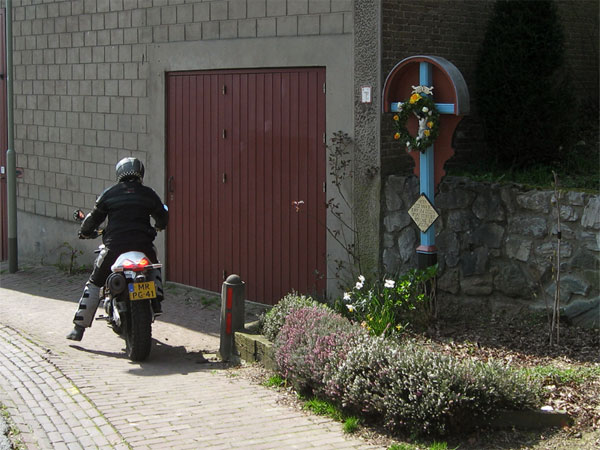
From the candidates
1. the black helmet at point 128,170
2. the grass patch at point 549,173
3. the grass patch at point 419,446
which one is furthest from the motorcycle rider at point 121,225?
the grass patch at point 419,446

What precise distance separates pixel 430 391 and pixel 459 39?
547 cm

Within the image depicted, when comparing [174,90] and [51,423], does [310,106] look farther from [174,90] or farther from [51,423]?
[51,423]

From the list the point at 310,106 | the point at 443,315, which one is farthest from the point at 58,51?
the point at 443,315

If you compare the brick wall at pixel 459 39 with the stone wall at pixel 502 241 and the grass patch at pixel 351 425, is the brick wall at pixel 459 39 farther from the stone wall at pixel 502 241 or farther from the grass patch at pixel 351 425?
the grass patch at pixel 351 425

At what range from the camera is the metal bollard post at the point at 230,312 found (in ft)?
26.7

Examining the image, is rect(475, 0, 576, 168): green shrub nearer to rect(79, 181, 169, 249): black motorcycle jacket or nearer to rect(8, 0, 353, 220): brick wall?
rect(8, 0, 353, 220): brick wall

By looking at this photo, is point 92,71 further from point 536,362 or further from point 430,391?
point 430,391

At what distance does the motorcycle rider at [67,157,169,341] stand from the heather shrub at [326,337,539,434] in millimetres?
2883

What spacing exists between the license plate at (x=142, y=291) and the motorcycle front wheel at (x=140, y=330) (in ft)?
0.25

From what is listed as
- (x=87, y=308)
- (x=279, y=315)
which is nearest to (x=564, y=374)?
(x=279, y=315)

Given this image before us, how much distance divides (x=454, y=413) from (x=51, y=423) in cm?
279

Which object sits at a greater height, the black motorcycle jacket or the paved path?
the black motorcycle jacket

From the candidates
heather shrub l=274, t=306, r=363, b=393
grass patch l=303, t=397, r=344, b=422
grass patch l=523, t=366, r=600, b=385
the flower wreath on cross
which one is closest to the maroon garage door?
the flower wreath on cross

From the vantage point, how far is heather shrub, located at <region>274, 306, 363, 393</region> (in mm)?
6496
